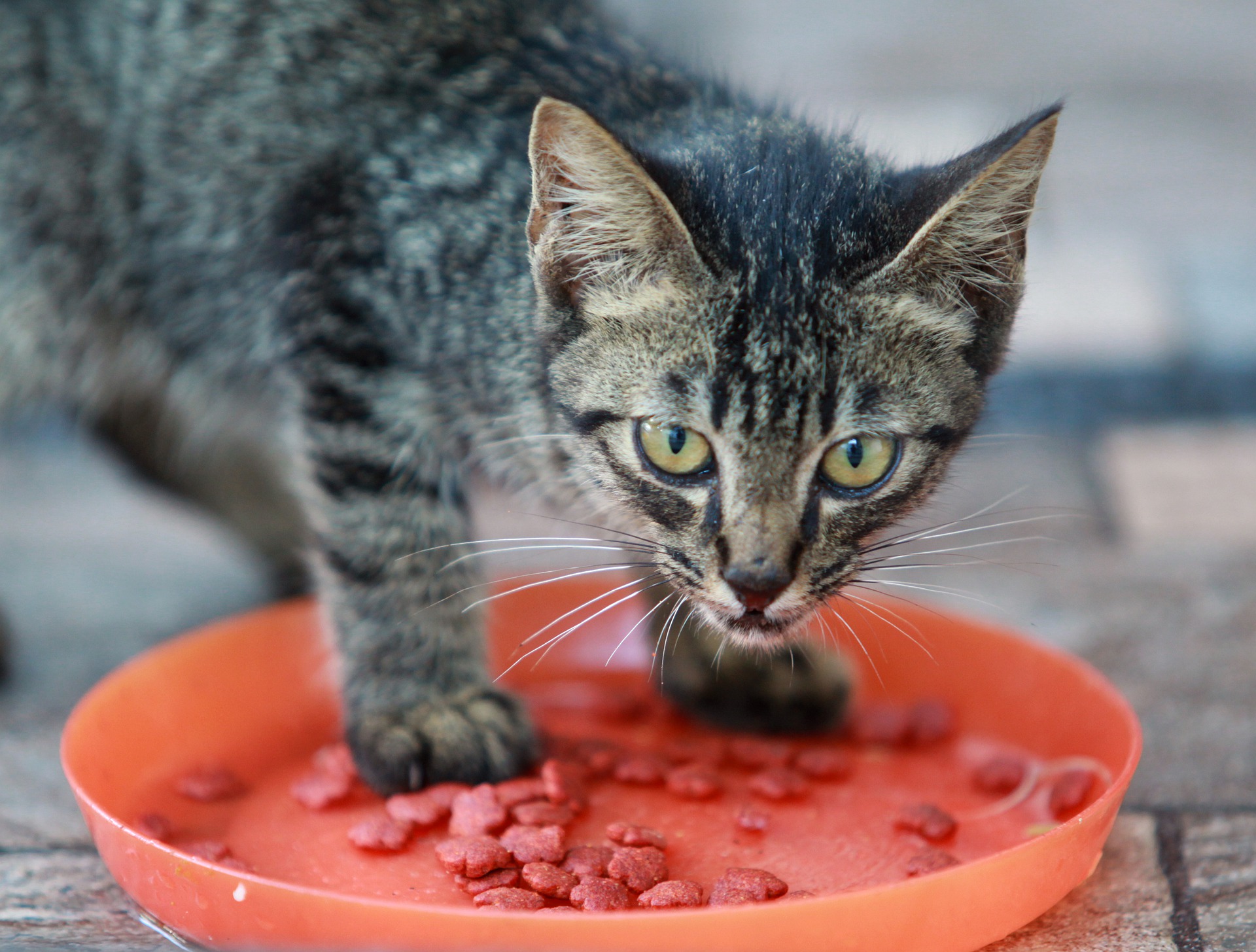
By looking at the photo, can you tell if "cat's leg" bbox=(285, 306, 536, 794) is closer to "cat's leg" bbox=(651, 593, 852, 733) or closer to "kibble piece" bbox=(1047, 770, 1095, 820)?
"cat's leg" bbox=(651, 593, 852, 733)

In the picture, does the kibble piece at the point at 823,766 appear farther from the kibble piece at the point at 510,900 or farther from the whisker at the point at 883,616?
the kibble piece at the point at 510,900

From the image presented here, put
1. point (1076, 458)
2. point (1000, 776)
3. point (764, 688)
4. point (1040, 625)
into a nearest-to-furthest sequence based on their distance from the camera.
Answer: point (1000, 776)
point (764, 688)
point (1040, 625)
point (1076, 458)

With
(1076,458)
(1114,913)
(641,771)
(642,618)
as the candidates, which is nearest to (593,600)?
(642,618)

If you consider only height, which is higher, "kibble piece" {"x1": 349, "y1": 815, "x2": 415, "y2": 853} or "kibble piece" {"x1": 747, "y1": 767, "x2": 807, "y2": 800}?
"kibble piece" {"x1": 747, "y1": 767, "x2": 807, "y2": 800}

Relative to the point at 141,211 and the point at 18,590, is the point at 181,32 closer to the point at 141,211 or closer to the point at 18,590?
the point at 141,211

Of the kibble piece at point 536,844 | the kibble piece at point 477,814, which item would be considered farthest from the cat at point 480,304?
the kibble piece at point 536,844

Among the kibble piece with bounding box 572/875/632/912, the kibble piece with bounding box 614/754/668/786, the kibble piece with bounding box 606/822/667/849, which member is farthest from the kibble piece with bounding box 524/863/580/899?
the kibble piece with bounding box 614/754/668/786

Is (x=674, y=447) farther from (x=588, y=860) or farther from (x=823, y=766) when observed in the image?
(x=823, y=766)
